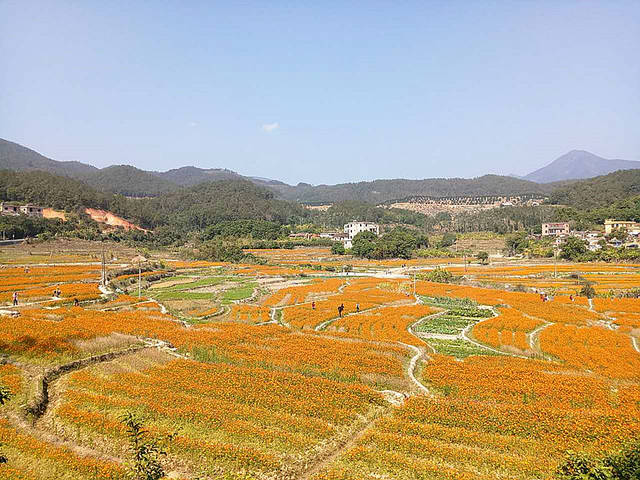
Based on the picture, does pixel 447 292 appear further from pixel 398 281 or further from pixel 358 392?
pixel 358 392

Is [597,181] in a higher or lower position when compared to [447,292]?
higher

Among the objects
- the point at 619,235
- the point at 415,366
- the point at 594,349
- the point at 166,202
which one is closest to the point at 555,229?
the point at 619,235

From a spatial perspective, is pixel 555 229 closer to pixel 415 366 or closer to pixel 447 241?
pixel 447 241

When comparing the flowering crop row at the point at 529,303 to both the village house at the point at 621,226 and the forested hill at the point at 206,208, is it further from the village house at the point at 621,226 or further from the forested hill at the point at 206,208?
the forested hill at the point at 206,208

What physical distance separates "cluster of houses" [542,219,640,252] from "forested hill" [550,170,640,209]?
3808 centimetres

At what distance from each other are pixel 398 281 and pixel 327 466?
142 ft

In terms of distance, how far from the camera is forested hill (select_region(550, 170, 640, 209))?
140750 mm

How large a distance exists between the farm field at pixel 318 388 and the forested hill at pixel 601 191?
12541 cm

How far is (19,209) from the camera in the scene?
9288cm

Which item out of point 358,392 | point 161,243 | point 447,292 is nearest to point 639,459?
point 358,392

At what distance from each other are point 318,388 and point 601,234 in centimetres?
10073

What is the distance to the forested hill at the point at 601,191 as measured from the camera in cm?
14075

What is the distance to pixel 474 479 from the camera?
1104cm

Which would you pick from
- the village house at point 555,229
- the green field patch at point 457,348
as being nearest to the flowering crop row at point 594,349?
the green field patch at point 457,348
